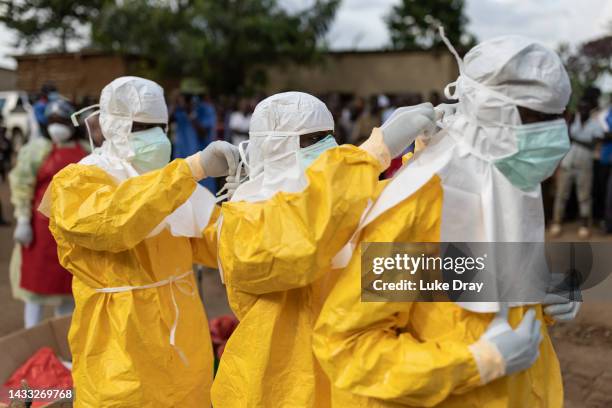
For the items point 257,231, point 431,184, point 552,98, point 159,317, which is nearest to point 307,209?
point 257,231

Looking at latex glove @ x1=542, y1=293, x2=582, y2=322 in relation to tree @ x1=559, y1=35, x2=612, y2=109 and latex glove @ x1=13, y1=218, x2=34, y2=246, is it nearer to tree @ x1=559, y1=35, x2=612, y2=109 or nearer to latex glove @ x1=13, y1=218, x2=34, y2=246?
latex glove @ x1=13, y1=218, x2=34, y2=246

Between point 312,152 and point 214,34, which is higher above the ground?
point 214,34

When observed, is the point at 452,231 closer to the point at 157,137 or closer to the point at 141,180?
the point at 141,180

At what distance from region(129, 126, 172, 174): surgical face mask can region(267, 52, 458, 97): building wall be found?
523 inches

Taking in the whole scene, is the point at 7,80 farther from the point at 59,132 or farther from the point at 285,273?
the point at 285,273

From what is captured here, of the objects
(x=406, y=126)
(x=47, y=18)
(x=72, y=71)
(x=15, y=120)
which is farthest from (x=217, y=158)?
(x=47, y=18)

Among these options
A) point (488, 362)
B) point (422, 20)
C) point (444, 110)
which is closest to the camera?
point (488, 362)

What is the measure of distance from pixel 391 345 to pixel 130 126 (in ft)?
5.58

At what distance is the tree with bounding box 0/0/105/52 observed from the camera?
2288cm

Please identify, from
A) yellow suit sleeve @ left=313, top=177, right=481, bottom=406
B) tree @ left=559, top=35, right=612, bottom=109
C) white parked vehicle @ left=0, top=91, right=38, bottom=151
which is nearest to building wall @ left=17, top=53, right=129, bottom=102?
white parked vehicle @ left=0, top=91, right=38, bottom=151

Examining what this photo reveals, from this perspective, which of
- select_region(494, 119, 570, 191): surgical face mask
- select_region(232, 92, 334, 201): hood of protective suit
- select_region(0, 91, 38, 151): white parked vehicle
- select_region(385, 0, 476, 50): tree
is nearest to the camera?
select_region(494, 119, 570, 191): surgical face mask

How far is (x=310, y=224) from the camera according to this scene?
1744mm

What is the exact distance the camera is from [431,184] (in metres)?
1.63

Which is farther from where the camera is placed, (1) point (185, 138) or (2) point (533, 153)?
(1) point (185, 138)
